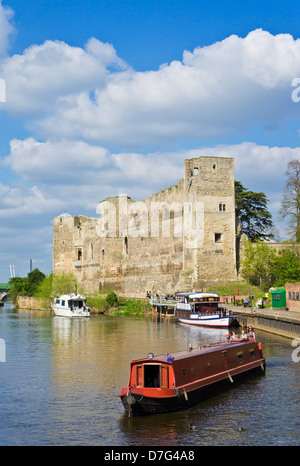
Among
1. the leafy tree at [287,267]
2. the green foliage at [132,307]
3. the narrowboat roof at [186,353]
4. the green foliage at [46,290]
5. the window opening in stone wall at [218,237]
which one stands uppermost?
the window opening in stone wall at [218,237]

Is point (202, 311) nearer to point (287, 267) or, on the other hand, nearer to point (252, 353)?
point (287, 267)

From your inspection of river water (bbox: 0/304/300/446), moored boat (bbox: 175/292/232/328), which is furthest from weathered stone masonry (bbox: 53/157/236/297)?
river water (bbox: 0/304/300/446)

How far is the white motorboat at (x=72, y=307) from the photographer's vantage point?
5850 cm

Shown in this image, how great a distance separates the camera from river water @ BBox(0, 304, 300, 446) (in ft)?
48.0

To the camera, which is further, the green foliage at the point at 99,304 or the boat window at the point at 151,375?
the green foliage at the point at 99,304

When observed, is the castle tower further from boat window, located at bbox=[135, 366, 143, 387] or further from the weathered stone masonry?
boat window, located at bbox=[135, 366, 143, 387]

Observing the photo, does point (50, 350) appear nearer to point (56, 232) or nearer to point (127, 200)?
point (127, 200)

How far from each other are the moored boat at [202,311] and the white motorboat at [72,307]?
12.9 metres

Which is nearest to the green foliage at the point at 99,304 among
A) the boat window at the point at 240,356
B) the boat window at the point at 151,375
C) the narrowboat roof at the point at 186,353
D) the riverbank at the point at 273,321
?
the riverbank at the point at 273,321

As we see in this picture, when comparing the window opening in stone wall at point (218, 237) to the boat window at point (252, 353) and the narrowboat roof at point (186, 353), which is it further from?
the boat window at point (252, 353)

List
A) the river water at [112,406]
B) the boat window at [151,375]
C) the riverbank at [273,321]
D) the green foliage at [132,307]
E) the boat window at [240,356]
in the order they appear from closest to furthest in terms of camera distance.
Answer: the river water at [112,406], the boat window at [151,375], the boat window at [240,356], the riverbank at [273,321], the green foliage at [132,307]

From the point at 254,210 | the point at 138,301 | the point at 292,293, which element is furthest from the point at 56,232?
the point at 292,293

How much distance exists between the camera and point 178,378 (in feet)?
57.2
